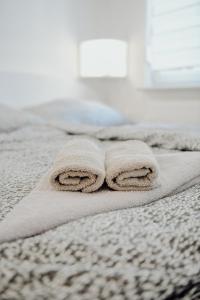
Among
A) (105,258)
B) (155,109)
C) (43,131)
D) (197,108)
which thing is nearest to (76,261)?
(105,258)

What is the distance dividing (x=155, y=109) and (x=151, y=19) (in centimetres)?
63

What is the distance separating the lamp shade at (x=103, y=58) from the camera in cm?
237

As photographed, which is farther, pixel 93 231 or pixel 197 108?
pixel 197 108

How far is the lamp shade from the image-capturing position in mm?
2373

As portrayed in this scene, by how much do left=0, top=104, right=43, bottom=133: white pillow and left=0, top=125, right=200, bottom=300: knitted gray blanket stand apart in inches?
44.3

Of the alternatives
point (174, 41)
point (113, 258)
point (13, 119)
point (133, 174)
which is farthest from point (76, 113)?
point (113, 258)

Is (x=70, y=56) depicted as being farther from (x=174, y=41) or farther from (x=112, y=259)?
→ (x=112, y=259)

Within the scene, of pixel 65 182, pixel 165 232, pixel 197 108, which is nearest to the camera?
pixel 165 232

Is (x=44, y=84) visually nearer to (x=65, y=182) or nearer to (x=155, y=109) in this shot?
(x=155, y=109)

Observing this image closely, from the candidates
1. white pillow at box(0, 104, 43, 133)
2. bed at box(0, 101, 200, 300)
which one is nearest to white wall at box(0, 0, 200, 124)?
white pillow at box(0, 104, 43, 133)

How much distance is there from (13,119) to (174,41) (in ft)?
3.98

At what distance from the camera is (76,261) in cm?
43

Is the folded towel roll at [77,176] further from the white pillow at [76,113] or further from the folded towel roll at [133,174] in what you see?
the white pillow at [76,113]

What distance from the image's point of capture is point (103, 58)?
2367mm
